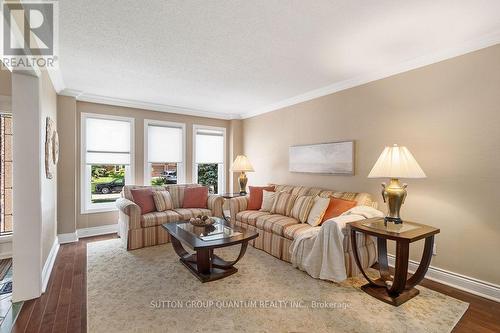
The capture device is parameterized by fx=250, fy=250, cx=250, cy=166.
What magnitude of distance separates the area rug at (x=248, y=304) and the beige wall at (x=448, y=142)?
2.18ft

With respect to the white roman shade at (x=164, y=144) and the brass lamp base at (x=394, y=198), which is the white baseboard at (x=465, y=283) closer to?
the brass lamp base at (x=394, y=198)

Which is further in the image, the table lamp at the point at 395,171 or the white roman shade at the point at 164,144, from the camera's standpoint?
the white roman shade at the point at 164,144

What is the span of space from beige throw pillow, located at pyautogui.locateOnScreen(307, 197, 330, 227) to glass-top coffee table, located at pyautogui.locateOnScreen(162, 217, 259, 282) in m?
0.90

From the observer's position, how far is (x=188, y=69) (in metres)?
3.35

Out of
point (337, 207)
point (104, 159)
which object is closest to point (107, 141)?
point (104, 159)

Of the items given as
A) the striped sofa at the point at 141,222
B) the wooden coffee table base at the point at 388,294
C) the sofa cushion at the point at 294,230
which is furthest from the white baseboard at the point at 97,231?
the wooden coffee table base at the point at 388,294

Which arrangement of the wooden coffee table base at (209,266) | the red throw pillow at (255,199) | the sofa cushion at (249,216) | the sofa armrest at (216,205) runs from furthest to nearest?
the sofa armrest at (216,205) → the red throw pillow at (255,199) → the sofa cushion at (249,216) → the wooden coffee table base at (209,266)

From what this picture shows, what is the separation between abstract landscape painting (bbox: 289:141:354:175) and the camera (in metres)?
3.77

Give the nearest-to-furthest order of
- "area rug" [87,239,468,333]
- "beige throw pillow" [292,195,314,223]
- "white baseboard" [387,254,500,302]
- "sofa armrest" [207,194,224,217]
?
"area rug" [87,239,468,333] → "white baseboard" [387,254,500,302] → "beige throw pillow" [292,195,314,223] → "sofa armrest" [207,194,224,217]

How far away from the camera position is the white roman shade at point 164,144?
5262 mm

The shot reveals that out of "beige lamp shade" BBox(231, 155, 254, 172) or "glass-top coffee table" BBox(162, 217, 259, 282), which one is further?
"beige lamp shade" BBox(231, 155, 254, 172)

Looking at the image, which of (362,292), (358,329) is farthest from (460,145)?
(358,329)

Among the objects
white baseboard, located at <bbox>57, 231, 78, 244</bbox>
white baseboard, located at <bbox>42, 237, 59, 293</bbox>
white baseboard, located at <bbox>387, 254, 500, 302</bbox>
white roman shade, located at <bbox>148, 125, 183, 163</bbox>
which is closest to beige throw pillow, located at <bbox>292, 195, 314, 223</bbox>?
white baseboard, located at <bbox>387, 254, 500, 302</bbox>

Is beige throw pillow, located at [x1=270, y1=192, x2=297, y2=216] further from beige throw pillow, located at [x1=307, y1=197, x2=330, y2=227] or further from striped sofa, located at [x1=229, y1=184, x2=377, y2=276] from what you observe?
beige throw pillow, located at [x1=307, y1=197, x2=330, y2=227]
